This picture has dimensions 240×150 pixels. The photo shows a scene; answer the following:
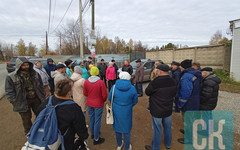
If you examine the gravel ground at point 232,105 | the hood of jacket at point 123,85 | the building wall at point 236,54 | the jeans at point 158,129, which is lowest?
the gravel ground at point 232,105

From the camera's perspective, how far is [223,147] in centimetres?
266

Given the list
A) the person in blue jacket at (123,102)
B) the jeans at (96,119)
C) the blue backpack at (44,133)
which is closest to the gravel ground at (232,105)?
the person in blue jacket at (123,102)

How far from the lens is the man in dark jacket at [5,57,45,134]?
2.48 m

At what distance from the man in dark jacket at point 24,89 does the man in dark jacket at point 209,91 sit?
387 centimetres

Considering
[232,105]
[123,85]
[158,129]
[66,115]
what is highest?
[123,85]

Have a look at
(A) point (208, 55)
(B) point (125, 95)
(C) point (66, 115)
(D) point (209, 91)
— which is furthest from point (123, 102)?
(A) point (208, 55)

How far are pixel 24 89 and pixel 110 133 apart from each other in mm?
2317

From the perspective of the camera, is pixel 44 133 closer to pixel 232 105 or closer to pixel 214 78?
pixel 214 78

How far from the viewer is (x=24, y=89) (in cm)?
262

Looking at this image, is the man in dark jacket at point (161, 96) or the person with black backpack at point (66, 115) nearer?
the person with black backpack at point (66, 115)

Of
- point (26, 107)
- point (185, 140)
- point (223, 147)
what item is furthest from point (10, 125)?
point (223, 147)

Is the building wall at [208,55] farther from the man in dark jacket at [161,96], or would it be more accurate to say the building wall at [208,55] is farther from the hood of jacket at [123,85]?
the hood of jacket at [123,85]

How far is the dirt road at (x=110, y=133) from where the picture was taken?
271cm

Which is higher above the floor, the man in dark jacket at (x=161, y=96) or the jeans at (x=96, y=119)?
the man in dark jacket at (x=161, y=96)
